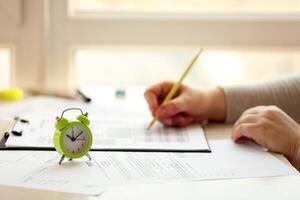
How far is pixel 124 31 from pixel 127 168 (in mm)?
Answer: 689

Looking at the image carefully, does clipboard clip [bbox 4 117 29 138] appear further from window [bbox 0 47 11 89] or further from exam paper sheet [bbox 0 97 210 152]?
window [bbox 0 47 11 89]

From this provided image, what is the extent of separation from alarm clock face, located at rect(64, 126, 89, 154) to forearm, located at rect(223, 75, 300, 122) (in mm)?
406

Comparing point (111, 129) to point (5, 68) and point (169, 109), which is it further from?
point (5, 68)

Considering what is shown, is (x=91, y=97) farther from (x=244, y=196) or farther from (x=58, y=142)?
(x=244, y=196)

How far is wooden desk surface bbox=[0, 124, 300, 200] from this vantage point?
28.8 inches

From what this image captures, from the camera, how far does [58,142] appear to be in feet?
→ 2.87

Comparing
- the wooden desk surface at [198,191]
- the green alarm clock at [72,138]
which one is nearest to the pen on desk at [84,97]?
the green alarm clock at [72,138]

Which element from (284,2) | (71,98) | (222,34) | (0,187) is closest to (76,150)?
(0,187)

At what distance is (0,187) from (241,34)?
35.2 inches

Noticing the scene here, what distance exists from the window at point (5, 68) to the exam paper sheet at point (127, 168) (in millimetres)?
618

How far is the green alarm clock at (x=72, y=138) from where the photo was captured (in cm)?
87

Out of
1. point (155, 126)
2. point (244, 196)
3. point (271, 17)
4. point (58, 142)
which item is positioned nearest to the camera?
point (244, 196)

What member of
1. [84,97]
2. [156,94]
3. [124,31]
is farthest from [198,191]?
[124,31]

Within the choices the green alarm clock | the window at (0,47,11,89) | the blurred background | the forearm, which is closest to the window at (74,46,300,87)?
the blurred background
